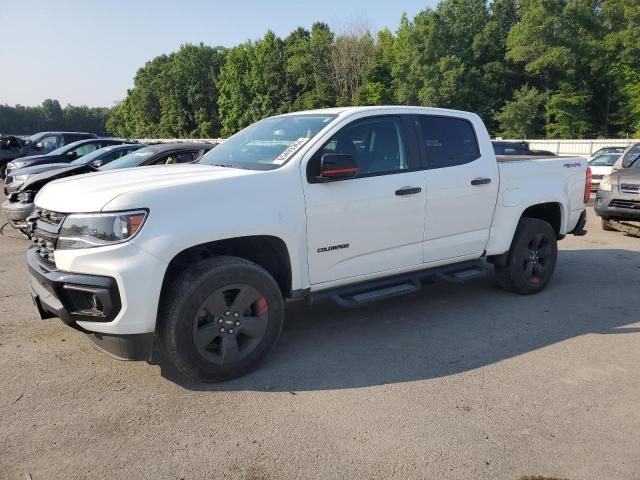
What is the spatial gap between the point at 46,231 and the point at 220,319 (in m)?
1.33

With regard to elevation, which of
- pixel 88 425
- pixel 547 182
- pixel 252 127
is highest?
pixel 252 127

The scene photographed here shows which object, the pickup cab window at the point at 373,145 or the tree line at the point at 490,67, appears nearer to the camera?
the pickup cab window at the point at 373,145

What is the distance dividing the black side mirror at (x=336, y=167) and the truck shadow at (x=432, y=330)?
4.69 ft

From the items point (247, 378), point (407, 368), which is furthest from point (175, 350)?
point (407, 368)

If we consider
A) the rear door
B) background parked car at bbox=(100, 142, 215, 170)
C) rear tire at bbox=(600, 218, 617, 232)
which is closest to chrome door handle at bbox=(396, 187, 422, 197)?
the rear door

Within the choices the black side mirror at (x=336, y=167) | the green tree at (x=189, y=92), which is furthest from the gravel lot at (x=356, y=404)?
the green tree at (x=189, y=92)

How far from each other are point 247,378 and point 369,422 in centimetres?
102

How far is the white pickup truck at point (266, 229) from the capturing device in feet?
11.0

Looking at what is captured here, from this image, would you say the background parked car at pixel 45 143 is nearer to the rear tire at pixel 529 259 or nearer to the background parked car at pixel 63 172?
the background parked car at pixel 63 172

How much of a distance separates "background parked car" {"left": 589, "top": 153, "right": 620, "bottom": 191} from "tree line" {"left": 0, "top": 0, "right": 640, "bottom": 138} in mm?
29518

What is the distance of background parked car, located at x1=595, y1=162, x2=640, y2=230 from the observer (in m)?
9.13

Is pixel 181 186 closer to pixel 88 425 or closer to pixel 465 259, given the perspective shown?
pixel 88 425

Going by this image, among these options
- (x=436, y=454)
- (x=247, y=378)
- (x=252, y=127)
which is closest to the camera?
(x=436, y=454)

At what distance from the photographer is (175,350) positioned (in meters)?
3.50
